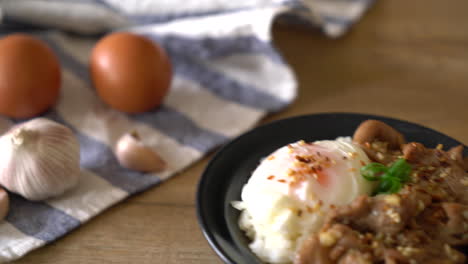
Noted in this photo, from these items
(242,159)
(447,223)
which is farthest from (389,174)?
(242,159)

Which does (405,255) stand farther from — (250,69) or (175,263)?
(250,69)

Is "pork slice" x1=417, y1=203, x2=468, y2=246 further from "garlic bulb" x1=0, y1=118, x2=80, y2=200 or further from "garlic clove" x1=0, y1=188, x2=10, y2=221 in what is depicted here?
"garlic clove" x1=0, y1=188, x2=10, y2=221

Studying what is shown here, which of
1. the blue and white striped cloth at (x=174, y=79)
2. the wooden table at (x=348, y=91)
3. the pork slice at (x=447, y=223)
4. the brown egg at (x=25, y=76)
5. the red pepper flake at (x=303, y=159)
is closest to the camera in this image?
the pork slice at (x=447, y=223)

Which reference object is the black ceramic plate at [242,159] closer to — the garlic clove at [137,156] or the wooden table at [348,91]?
the wooden table at [348,91]

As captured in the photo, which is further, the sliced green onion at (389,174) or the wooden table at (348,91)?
the wooden table at (348,91)

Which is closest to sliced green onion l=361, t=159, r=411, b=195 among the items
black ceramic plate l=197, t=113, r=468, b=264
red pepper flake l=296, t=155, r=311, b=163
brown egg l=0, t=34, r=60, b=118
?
red pepper flake l=296, t=155, r=311, b=163

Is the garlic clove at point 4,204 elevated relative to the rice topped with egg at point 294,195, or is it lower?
lower

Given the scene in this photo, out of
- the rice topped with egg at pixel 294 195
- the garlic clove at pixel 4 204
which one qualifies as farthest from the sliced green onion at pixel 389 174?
the garlic clove at pixel 4 204
